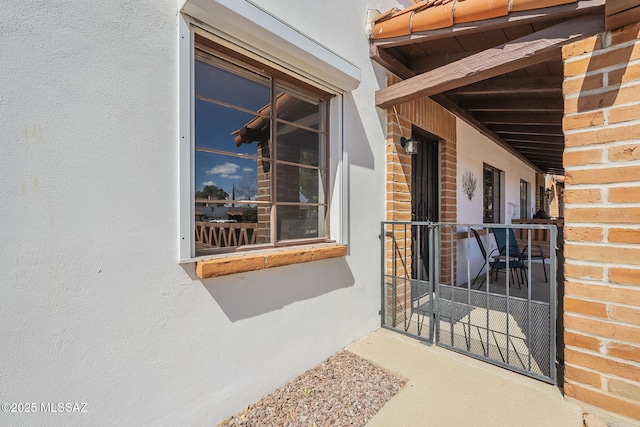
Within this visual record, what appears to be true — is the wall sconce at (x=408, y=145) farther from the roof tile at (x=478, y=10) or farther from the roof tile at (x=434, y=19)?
the roof tile at (x=478, y=10)

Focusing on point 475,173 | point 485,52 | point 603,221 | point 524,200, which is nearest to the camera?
point 603,221

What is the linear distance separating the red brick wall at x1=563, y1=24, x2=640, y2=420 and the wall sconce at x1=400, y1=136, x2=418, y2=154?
149 centimetres

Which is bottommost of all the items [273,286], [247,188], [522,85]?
[273,286]

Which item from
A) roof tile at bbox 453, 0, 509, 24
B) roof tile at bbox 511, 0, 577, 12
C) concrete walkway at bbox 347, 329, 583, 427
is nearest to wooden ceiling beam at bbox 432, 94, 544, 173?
roof tile at bbox 453, 0, 509, 24

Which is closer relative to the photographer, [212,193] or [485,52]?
[212,193]

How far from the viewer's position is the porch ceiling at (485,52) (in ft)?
6.30

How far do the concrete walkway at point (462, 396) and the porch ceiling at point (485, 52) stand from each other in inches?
90.7

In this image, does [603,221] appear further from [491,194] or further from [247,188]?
[491,194]

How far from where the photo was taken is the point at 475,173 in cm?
527

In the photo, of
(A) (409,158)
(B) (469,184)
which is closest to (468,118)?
(B) (469,184)

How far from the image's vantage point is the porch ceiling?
192 centimetres

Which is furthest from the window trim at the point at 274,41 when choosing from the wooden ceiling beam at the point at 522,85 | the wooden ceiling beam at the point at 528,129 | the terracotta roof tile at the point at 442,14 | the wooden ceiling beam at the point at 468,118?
the wooden ceiling beam at the point at 528,129

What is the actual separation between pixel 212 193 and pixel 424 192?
3152 mm

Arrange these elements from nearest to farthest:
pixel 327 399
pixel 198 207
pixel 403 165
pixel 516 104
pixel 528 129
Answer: pixel 198 207 < pixel 327 399 < pixel 403 165 < pixel 516 104 < pixel 528 129
